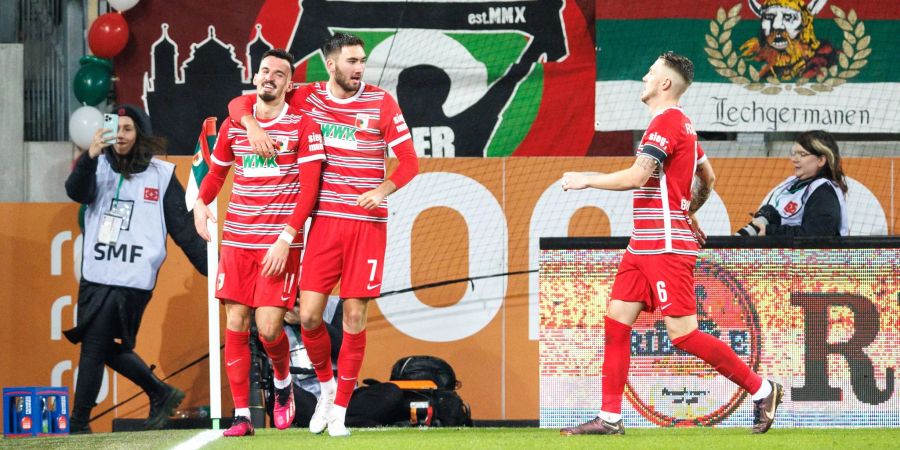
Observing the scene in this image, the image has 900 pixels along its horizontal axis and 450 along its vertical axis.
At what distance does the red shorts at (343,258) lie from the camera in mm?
6309

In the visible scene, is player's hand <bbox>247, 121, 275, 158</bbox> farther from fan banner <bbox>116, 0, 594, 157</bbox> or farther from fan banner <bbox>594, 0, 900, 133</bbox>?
fan banner <bbox>594, 0, 900, 133</bbox>

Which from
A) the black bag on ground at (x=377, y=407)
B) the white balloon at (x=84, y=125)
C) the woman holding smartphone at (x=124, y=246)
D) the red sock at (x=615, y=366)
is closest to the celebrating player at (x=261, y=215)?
the black bag on ground at (x=377, y=407)

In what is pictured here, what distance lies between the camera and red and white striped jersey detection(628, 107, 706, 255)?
598 centimetres

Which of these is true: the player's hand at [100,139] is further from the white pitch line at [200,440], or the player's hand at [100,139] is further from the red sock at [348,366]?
the red sock at [348,366]

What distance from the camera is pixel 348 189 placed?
6.36 m

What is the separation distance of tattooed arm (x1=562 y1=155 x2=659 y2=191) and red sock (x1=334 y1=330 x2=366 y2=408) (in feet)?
4.50

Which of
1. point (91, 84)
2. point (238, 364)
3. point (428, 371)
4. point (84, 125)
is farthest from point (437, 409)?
point (91, 84)

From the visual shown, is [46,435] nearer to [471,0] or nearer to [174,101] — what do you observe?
[174,101]

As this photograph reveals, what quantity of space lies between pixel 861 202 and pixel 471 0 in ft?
11.4

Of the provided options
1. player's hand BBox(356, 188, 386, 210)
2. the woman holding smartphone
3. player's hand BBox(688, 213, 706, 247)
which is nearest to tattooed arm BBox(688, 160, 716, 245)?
player's hand BBox(688, 213, 706, 247)

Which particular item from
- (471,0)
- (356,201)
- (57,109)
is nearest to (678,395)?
(356,201)

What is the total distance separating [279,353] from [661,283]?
2.03 meters

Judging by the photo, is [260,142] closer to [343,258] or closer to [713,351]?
[343,258]

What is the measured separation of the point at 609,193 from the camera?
980 centimetres
